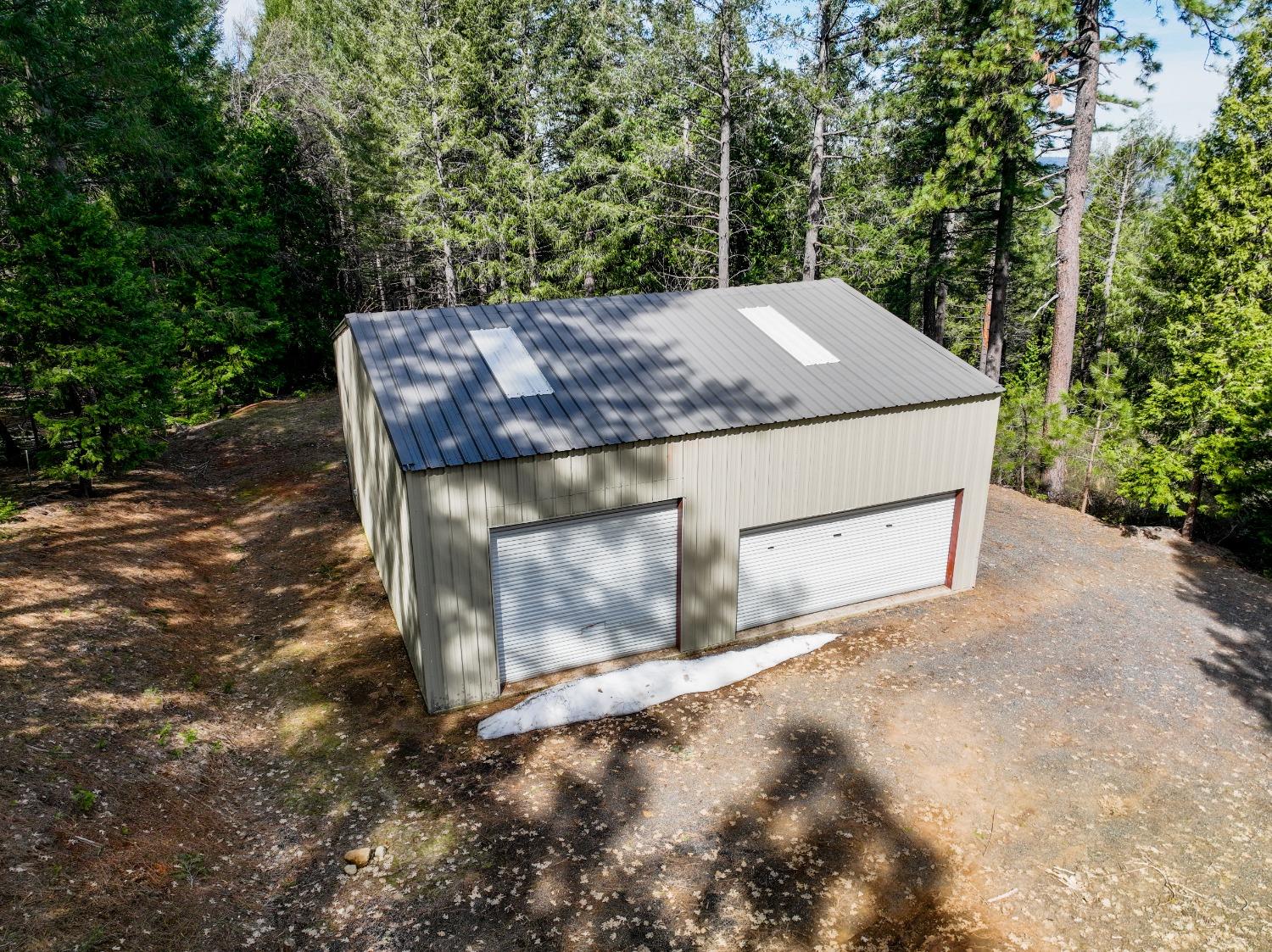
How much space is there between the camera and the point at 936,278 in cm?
2192

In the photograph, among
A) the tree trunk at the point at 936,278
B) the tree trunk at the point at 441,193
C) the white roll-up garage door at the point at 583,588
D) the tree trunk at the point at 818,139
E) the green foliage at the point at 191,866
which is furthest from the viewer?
the tree trunk at the point at 441,193

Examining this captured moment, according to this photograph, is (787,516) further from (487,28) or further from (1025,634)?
(487,28)

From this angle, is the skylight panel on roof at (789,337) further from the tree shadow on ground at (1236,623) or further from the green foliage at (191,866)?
the green foliage at (191,866)

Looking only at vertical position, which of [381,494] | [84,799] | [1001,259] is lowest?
[84,799]

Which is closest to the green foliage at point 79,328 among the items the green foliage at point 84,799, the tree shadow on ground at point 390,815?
the tree shadow on ground at point 390,815

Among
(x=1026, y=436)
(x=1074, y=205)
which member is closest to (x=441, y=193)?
(x=1074, y=205)

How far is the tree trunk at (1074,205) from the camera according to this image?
15.1m

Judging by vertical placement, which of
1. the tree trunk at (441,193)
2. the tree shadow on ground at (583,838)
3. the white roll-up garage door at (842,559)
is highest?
the tree trunk at (441,193)

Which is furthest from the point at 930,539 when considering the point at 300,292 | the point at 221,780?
the point at 300,292

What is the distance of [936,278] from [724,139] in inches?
299

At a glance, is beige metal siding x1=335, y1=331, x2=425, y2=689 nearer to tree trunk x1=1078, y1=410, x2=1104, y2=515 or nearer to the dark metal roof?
the dark metal roof

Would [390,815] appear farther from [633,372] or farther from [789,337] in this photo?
[789,337]

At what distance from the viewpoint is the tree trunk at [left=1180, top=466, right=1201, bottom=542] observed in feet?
46.2

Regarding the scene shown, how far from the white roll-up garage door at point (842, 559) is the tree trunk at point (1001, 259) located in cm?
904
